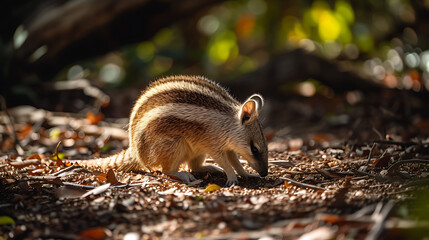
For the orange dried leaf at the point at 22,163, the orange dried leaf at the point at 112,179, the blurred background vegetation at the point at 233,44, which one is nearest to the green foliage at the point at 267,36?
the blurred background vegetation at the point at 233,44

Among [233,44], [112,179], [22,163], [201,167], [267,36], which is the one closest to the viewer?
[112,179]

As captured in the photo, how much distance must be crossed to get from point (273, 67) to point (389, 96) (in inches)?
95.7

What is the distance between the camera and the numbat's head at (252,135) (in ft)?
16.1

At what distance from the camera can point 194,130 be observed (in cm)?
498

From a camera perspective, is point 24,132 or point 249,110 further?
point 24,132

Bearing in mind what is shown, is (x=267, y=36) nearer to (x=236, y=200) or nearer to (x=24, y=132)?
(x=24, y=132)

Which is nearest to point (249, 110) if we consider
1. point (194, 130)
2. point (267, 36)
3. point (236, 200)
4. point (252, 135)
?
point (252, 135)

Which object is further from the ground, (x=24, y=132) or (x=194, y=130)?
(x=194, y=130)

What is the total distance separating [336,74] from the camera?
9406 mm

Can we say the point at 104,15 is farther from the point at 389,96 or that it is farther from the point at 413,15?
the point at 413,15

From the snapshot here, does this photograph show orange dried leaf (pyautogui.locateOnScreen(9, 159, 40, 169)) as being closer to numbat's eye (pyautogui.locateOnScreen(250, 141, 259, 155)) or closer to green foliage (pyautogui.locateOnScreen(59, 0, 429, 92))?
numbat's eye (pyautogui.locateOnScreen(250, 141, 259, 155))

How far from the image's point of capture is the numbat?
4938 mm

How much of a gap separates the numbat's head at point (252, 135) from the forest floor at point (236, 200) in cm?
27

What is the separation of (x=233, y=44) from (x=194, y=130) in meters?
7.66
